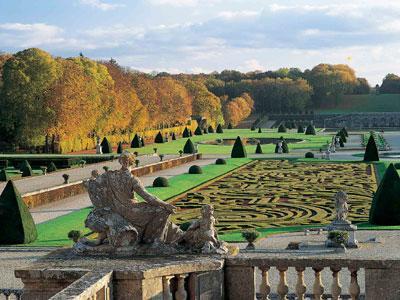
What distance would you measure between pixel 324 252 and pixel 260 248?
1729 millimetres

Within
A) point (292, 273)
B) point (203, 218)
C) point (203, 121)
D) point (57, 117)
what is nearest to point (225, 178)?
point (57, 117)

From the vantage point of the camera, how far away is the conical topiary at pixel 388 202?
21.2 metres

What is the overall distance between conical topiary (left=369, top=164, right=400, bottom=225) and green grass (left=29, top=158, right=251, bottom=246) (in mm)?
8742

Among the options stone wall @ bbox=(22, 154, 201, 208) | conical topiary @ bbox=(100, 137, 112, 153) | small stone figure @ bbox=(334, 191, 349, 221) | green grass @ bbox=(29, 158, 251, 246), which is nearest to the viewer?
small stone figure @ bbox=(334, 191, 349, 221)

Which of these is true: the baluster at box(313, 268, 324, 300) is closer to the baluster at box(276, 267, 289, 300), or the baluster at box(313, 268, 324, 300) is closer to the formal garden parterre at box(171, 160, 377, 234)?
the baluster at box(276, 267, 289, 300)

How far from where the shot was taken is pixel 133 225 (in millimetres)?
8211

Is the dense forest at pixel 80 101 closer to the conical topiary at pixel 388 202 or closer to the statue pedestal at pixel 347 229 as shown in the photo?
the conical topiary at pixel 388 202

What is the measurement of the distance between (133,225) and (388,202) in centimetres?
1472

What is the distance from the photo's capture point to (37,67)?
53.6m

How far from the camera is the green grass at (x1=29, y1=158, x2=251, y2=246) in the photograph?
1998 centimetres

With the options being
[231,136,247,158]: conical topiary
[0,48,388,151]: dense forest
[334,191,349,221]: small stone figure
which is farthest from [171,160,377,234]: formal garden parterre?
[0,48,388,151]: dense forest

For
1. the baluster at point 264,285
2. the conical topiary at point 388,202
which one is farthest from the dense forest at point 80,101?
the baluster at point 264,285

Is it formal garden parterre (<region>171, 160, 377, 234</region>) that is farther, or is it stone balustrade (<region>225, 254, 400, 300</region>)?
formal garden parterre (<region>171, 160, 377, 234</region>)

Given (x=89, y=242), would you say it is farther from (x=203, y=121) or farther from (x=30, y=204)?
(x=203, y=121)
